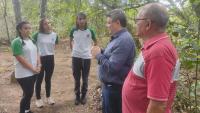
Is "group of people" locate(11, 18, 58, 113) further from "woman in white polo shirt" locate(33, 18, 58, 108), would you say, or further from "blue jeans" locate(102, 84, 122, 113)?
"blue jeans" locate(102, 84, 122, 113)

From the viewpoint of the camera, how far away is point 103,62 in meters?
4.31

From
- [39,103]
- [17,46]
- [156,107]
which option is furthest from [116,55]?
[39,103]

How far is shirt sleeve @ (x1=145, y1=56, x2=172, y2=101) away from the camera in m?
2.68

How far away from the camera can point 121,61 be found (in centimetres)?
425

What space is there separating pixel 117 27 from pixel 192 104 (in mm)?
2430

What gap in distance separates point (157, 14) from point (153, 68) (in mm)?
452

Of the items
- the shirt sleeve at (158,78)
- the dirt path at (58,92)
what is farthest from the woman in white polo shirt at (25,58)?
the shirt sleeve at (158,78)

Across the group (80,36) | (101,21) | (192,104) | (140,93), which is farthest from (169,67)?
(101,21)

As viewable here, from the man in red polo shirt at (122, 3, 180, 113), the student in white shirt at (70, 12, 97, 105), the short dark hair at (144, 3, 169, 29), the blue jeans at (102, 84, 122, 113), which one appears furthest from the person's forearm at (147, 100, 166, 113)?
the student in white shirt at (70, 12, 97, 105)

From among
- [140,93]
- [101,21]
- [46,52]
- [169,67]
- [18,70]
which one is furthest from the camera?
[101,21]

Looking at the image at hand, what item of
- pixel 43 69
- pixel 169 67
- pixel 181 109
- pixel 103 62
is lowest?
pixel 181 109

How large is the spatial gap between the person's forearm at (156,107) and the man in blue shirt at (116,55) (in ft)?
4.97

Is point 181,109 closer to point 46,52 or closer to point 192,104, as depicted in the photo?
point 192,104

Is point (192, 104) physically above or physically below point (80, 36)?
below
